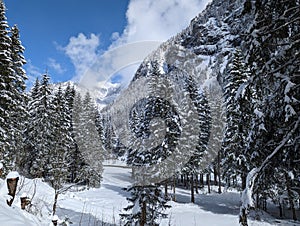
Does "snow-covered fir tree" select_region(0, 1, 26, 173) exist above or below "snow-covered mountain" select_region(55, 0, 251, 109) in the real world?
below

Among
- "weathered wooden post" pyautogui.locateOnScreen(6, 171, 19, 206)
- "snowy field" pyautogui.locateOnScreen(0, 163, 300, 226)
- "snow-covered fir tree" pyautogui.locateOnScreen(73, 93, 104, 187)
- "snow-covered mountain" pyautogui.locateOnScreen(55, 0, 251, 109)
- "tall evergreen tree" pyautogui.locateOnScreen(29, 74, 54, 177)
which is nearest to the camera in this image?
"weathered wooden post" pyautogui.locateOnScreen(6, 171, 19, 206)

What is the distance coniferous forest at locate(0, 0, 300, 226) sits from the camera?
17.7ft

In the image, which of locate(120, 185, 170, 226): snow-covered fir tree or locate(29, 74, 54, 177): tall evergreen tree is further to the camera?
locate(29, 74, 54, 177): tall evergreen tree

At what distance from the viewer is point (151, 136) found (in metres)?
17.7

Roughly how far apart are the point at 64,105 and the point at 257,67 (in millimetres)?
31030

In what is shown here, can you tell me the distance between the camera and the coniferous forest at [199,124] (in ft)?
17.7

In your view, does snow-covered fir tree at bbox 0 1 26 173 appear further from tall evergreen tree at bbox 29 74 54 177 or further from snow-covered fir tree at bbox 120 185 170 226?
snow-covered fir tree at bbox 120 185 170 226

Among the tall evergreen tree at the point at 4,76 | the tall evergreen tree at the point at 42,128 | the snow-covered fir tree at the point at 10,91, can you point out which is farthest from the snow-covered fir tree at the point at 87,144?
the tall evergreen tree at the point at 4,76

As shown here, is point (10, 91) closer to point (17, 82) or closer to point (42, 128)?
point (17, 82)

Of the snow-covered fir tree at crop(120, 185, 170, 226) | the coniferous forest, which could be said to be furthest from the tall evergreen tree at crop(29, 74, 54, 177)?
the snow-covered fir tree at crop(120, 185, 170, 226)

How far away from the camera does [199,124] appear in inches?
1230

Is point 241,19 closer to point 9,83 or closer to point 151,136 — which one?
point 151,136

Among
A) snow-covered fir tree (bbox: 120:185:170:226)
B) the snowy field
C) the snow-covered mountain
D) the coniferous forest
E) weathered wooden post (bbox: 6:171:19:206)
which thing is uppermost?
the snow-covered mountain

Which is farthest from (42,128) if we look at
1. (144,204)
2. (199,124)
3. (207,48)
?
(207,48)
